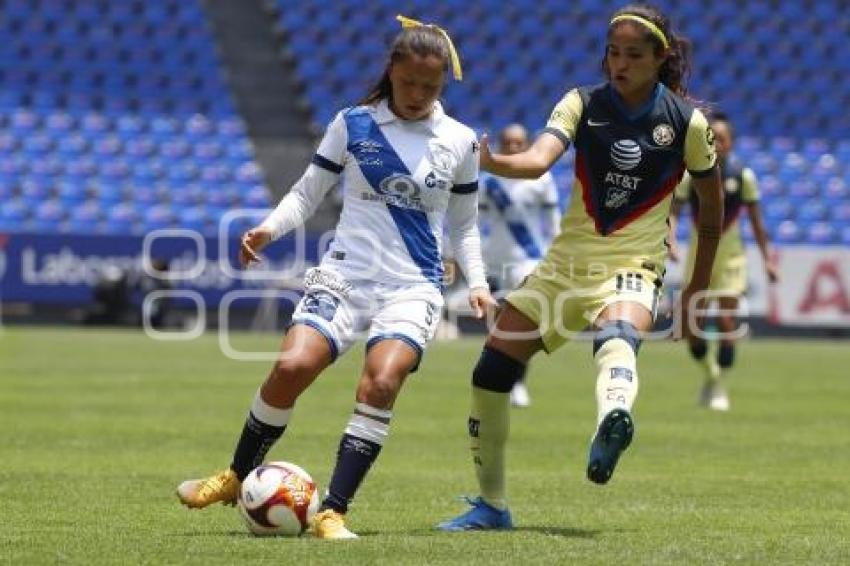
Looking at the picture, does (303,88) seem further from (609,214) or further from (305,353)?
(305,353)

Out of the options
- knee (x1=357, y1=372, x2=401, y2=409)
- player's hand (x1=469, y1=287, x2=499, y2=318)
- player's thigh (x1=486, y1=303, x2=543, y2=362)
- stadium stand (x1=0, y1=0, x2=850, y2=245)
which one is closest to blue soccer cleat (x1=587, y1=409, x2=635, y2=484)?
player's hand (x1=469, y1=287, x2=499, y2=318)

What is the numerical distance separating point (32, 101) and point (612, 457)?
2811 cm

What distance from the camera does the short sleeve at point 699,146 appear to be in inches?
333

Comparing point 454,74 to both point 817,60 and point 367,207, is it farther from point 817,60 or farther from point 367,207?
point 817,60

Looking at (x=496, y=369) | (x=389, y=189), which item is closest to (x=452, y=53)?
(x=389, y=189)

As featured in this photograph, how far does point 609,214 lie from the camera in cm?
855

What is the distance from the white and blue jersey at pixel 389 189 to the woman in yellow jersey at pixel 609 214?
443 mm

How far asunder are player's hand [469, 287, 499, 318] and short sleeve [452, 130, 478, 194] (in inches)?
20.8

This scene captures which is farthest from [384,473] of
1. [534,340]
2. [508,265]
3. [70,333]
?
[70,333]

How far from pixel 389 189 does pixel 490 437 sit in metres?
1.34

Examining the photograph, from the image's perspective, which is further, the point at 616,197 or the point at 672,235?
the point at 672,235

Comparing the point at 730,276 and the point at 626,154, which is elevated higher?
the point at 626,154

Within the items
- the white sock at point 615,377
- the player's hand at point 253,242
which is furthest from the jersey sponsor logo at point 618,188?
the player's hand at point 253,242

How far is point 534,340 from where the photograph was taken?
8539 millimetres
